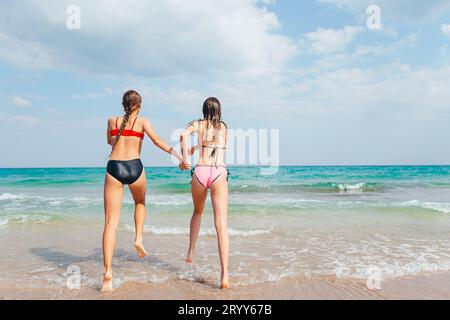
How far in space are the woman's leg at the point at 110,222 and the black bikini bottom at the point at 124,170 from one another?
0.21 feet

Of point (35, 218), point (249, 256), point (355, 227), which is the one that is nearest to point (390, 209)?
point (355, 227)

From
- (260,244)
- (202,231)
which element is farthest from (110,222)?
(202,231)

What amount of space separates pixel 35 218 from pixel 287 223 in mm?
7128

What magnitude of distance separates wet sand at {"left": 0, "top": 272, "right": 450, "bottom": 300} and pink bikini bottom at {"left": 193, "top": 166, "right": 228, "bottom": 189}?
129 cm

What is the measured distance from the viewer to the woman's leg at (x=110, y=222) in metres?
4.01

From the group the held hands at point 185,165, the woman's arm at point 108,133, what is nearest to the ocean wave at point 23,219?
the woman's arm at point 108,133

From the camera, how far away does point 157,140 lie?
4191mm

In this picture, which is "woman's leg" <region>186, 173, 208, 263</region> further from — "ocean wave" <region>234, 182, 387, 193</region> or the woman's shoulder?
"ocean wave" <region>234, 182, 387, 193</region>

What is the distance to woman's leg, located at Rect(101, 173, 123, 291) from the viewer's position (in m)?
4.01

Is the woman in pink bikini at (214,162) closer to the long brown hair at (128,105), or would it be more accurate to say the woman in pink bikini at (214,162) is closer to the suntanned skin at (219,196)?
the suntanned skin at (219,196)

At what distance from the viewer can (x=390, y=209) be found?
1186 centimetres

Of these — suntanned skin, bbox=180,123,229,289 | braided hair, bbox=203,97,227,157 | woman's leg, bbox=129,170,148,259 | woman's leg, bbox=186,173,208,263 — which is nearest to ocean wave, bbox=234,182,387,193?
woman's leg, bbox=186,173,208,263
